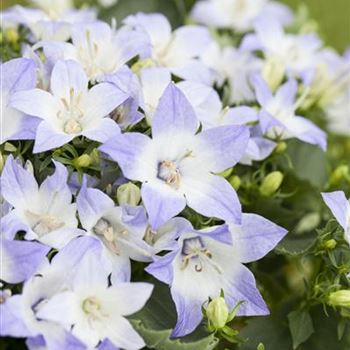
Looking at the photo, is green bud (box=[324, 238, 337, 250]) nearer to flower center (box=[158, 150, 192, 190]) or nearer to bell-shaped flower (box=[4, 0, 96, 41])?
flower center (box=[158, 150, 192, 190])

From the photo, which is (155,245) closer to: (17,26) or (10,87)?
(10,87)

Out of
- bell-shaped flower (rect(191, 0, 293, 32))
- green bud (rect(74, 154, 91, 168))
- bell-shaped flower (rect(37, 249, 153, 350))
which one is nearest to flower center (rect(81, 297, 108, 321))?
bell-shaped flower (rect(37, 249, 153, 350))

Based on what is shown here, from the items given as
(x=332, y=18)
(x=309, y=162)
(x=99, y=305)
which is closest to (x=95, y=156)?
(x=99, y=305)

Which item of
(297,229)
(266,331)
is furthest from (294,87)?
(266,331)

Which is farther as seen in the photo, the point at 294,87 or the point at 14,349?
the point at 294,87

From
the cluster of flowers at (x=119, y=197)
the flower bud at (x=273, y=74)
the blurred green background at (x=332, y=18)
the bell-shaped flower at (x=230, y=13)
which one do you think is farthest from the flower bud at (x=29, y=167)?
the blurred green background at (x=332, y=18)

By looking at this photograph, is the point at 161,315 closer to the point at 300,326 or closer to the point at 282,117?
the point at 300,326
